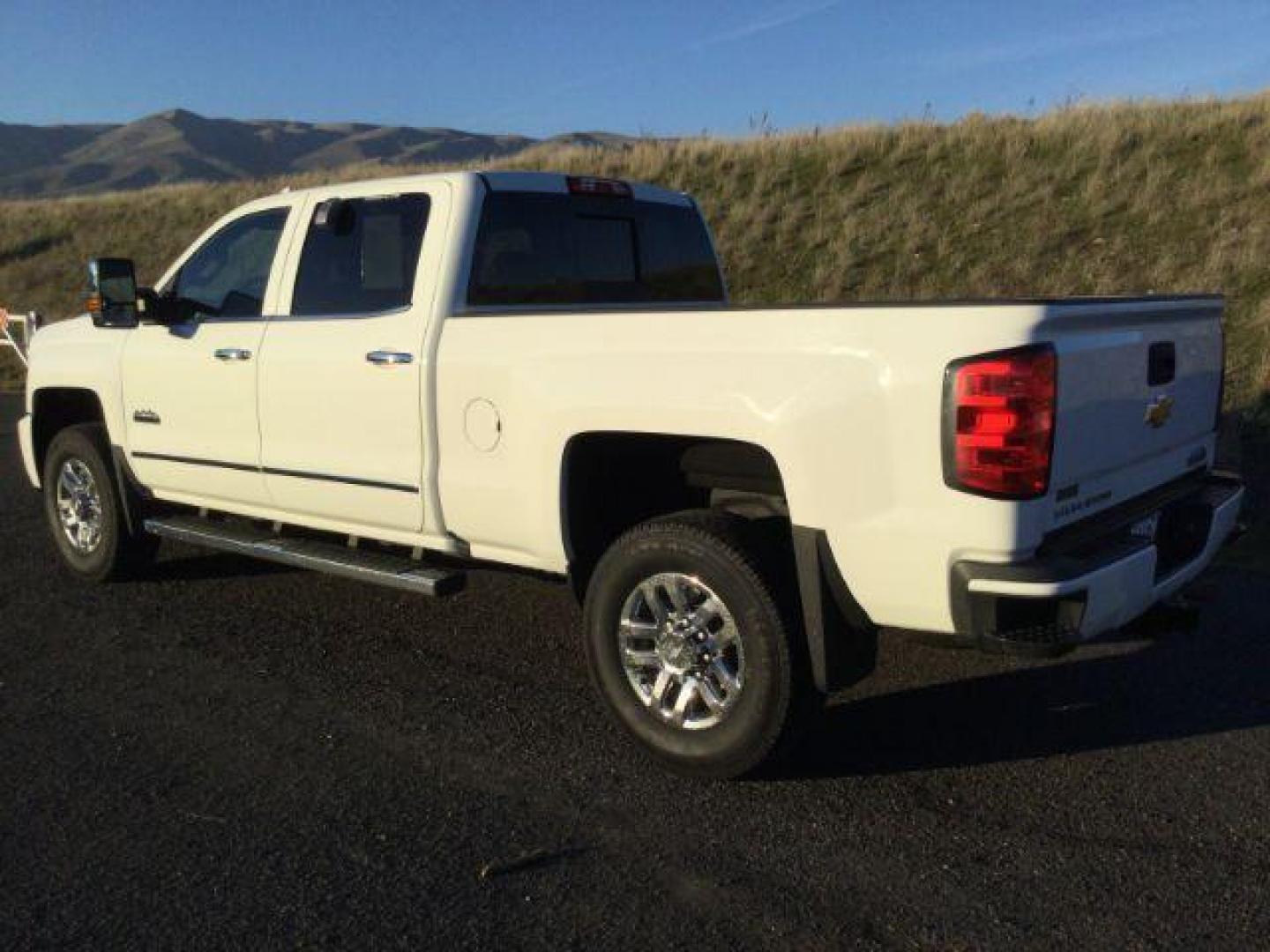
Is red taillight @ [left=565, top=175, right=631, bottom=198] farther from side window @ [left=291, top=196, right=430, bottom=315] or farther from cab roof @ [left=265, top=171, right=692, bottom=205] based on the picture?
side window @ [left=291, top=196, right=430, bottom=315]

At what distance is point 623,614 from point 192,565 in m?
3.73

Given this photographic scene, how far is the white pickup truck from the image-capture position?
10.9 ft

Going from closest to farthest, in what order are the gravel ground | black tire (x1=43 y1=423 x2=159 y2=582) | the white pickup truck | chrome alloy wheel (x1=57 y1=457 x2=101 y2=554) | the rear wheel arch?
the gravel ground → the white pickup truck → the rear wheel arch → black tire (x1=43 y1=423 x2=159 y2=582) → chrome alloy wheel (x1=57 y1=457 x2=101 y2=554)

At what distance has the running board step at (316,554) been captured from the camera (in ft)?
15.5

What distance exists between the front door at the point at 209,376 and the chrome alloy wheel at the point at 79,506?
0.54m

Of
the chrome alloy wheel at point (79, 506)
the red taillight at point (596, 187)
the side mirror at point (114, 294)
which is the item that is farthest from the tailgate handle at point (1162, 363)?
the chrome alloy wheel at point (79, 506)

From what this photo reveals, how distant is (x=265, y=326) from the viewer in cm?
532

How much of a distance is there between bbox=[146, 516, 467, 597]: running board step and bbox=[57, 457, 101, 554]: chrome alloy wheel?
0.54 m

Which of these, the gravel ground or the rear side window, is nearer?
the gravel ground

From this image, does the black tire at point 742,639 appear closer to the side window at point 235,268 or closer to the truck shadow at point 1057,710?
the truck shadow at point 1057,710

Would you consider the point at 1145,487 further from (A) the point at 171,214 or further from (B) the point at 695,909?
(A) the point at 171,214

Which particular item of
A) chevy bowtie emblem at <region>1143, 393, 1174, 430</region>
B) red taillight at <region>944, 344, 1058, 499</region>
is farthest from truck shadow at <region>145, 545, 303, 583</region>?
chevy bowtie emblem at <region>1143, 393, 1174, 430</region>

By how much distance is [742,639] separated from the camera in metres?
3.80

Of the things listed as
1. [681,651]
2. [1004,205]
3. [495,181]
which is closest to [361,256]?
[495,181]
